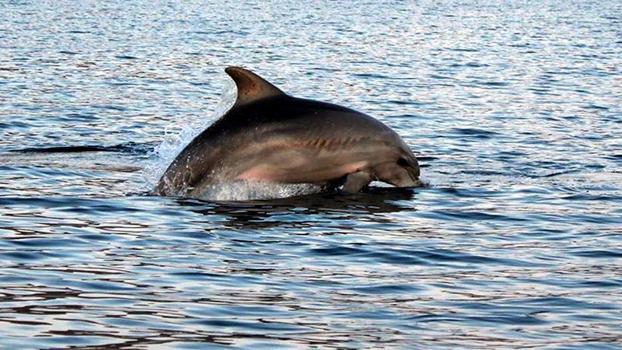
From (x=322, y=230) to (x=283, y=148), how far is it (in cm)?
234

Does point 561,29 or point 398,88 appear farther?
point 561,29

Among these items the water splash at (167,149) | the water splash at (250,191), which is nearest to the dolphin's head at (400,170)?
the water splash at (250,191)

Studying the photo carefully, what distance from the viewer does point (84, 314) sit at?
34.5ft

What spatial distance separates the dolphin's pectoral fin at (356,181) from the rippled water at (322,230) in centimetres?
13

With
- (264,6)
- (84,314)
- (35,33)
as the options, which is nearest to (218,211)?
(84,314)

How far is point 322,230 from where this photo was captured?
14.5 meters

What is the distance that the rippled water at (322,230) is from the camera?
34.6ft

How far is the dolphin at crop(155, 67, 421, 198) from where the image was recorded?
16328mm

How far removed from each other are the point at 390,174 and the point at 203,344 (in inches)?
303

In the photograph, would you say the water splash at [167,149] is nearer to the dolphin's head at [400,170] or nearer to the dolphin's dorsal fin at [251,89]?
the dolphin's dorsal fin at [251,89]

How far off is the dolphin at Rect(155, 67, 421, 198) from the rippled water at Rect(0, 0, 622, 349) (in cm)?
34

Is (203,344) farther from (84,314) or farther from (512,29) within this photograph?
(512,29)

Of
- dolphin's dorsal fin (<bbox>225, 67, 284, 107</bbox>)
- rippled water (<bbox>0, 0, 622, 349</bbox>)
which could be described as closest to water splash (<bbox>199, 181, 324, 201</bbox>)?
rippled water (<bbox>0, 0, 622, 349</bbox>)

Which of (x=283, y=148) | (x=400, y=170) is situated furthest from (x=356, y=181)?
(x=283, y=148)
